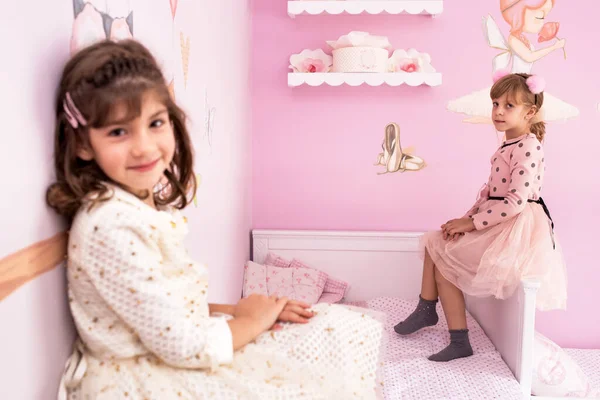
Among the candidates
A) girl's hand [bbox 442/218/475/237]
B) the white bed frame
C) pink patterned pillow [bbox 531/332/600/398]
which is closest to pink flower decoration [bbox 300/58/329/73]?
the white bed frame

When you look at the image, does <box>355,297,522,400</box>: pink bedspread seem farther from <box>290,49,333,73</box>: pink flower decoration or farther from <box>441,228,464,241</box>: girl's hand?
<box>290,49,333,73</box>: pink flower decoration

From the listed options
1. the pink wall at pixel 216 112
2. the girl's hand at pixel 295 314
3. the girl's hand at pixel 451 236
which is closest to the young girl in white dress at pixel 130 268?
the girl's hand at pixel 295 314

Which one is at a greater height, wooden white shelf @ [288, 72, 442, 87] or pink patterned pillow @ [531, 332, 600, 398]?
wooden white shelf @ [288, 72, 442, 87]

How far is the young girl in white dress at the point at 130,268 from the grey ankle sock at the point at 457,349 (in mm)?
1242

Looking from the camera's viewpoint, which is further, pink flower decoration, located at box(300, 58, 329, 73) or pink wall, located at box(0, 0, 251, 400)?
pink flower decoration, located at box(300, 58, 329, 73)

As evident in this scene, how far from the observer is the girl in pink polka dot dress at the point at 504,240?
6.33ft

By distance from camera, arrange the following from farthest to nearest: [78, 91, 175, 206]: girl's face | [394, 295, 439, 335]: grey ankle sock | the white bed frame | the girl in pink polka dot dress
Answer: the white bed frame < [394, 295, 439, 335]: grey ankle sock < the girl in pink polka dot dress < [78, 91, 175, 206]: girl's face

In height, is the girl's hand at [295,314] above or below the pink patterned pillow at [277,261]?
above

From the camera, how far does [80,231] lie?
29.0 inches

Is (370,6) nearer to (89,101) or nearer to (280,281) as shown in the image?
(280,281)

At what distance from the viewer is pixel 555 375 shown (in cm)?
207

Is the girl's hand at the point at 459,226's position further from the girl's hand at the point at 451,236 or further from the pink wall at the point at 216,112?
the pink wall at the point at 216,112

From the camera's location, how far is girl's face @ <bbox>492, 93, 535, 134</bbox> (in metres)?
2.07

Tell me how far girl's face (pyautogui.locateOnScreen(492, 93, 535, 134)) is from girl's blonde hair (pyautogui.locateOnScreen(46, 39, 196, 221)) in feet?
5.13
